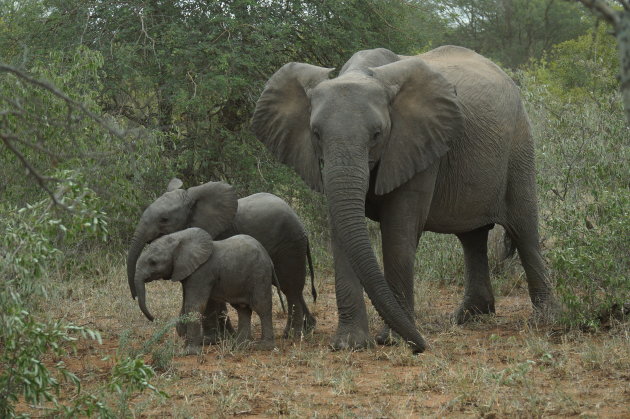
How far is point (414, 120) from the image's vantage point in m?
7.13

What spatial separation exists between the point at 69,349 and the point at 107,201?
6.76 ft

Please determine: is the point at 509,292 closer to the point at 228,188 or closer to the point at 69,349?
the point at 228,188

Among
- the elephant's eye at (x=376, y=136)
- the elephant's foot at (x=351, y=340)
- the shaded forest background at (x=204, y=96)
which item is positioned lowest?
the elephant's foot at (x=351, y=340)

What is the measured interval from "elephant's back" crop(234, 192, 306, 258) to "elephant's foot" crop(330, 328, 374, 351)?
1.01 m

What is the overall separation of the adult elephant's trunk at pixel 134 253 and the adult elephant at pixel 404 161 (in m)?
1.19

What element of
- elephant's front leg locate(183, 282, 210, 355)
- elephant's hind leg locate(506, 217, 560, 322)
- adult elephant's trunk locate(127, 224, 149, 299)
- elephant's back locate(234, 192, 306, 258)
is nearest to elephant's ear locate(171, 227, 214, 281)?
elephant's front leg locate(183, 282, 210, 355)

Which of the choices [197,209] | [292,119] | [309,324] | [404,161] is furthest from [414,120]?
[309,324]

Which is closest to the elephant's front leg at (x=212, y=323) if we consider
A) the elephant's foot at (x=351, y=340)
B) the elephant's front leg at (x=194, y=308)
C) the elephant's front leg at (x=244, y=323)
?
the elephant's front leg at (x=244, y=323)

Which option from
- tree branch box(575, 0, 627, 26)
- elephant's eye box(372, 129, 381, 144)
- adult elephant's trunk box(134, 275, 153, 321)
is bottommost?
adult elephant's trunk box(134, 275, 153, 321)

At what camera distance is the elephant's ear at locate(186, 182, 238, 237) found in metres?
7.47

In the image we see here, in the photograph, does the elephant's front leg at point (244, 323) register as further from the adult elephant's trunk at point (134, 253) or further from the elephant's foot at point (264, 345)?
the adult elephant's trunk at point (134, 253)

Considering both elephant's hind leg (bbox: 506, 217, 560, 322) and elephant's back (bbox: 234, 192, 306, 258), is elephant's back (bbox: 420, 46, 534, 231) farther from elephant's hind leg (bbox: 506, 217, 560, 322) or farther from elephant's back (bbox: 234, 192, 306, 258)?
elephant's back (bbox: 234, 192, 306, 258)

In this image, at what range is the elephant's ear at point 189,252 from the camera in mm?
6793

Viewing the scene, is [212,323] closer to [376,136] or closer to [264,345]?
[264,345]
